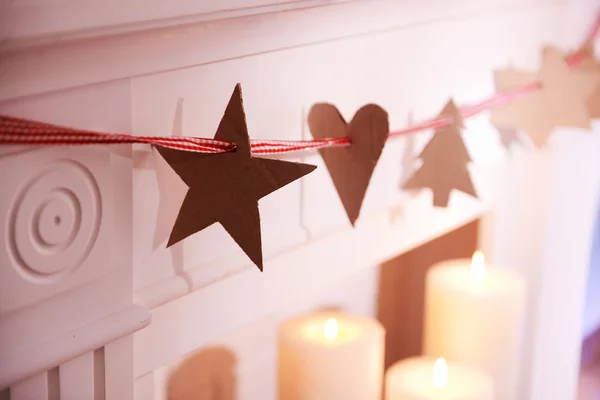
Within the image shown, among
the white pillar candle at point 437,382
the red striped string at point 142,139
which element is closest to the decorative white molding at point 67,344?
the red striped string at point 142,139

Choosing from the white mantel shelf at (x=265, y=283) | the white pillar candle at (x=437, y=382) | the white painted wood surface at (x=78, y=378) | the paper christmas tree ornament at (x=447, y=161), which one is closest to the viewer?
the white painted wood surface at (x=78, y=378)

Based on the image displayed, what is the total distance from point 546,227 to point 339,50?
23.8 inches

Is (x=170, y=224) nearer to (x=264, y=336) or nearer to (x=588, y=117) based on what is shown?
(x=264, y=336)

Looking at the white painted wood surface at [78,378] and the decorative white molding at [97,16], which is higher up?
the decorative white molding at [97,16]

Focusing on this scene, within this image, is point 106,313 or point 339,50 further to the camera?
point 339,50

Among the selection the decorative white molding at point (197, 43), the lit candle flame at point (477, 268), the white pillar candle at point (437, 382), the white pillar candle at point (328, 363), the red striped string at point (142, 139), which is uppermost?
the decorative white molding at point (197, 43)

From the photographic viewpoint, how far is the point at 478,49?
1.00 metres

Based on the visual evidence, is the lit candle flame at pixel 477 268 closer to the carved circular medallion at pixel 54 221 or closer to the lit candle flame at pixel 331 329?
the lit candle flame at pixel 331 329

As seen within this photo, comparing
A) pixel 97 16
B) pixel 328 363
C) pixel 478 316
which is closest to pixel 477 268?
pixel 478 316

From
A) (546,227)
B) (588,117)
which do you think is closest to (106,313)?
(588,117)

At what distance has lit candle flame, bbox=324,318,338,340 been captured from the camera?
960 mm

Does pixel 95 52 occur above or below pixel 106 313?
above

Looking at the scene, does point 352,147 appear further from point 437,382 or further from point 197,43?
point 437,382

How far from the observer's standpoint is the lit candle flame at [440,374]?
1025 millimetres
